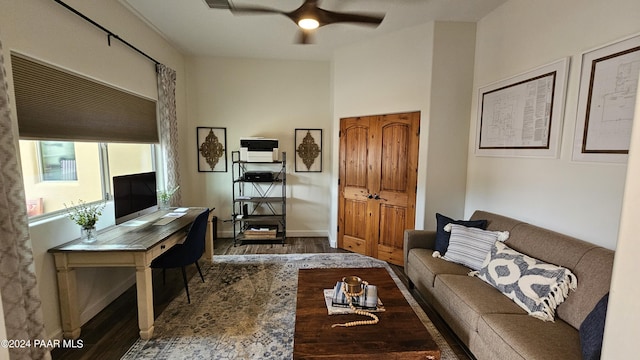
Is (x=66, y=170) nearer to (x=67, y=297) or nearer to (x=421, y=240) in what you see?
(x=67, y=297)

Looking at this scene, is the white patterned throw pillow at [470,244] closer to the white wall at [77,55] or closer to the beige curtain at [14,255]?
the beige curtain at [14,255]

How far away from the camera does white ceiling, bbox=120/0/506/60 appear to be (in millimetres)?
2801

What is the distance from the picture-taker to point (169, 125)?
3607 millimetres

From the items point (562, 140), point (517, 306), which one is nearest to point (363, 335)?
point (517, 306)

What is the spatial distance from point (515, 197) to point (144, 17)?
14.4 ft

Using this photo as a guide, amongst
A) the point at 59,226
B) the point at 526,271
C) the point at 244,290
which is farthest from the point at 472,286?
the point at 59,226

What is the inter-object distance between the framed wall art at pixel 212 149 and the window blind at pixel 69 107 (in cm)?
142

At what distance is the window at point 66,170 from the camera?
203cm

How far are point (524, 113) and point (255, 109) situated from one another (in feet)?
12.0

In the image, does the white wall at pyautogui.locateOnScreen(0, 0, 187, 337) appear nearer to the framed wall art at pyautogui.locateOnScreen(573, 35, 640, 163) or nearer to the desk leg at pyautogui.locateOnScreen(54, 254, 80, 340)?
the desk leg at pyautogui.locateOnScreen(54, 254, 80, 340)

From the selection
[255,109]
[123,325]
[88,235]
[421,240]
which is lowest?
[123,325]

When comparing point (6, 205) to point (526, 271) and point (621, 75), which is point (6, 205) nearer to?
point (526, 271)

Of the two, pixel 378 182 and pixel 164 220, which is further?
pixel 378 182

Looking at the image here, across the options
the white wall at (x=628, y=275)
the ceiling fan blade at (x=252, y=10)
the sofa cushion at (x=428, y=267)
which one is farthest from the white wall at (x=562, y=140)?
the ceiling fan blade at (x=252, y=10)
